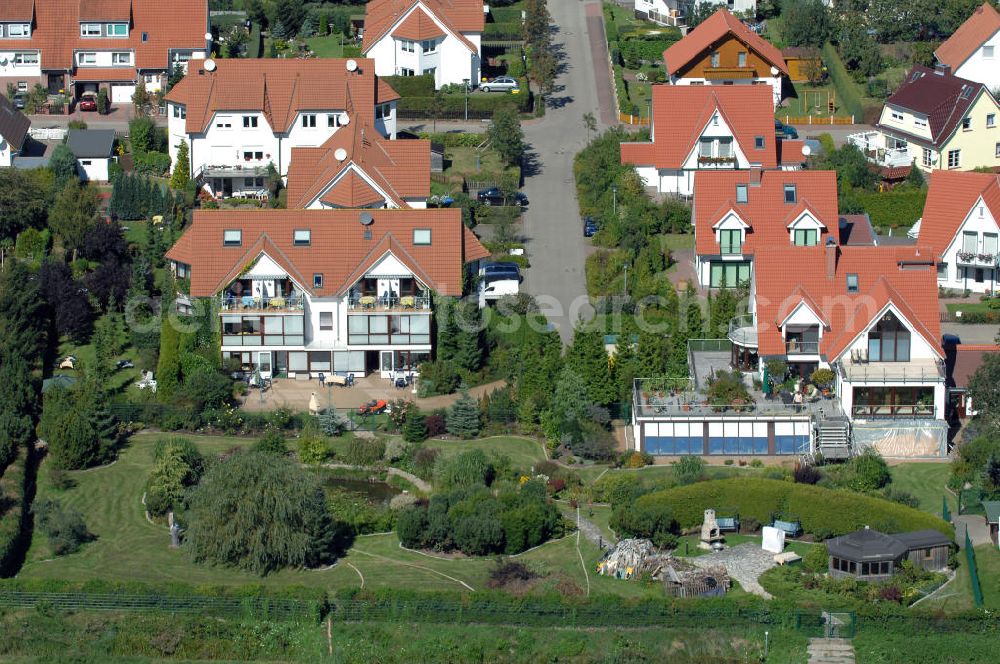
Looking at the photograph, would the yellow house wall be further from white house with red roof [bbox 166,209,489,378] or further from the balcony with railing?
white house with red roof [bbox 166,209,489,378]

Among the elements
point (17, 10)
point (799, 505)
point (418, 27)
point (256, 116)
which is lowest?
point (799, 505)

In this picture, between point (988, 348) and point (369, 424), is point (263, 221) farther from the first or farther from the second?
point (988, 348)

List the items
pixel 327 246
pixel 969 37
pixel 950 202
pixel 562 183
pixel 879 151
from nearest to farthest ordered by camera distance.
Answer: pixel 327 246, pixel 950 202, pixel 562 183, pixel 879 151, pixel 969 37

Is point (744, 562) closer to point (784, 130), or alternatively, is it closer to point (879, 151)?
point (879, 151)

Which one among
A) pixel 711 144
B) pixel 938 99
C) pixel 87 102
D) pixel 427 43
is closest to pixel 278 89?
pixel 427 43

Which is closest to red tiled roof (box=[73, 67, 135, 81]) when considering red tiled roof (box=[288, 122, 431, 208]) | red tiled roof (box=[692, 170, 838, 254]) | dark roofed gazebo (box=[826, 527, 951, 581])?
red tiled roof (box=[288, 122, 431, 208])

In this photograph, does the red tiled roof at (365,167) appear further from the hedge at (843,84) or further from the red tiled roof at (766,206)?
the hedge at (843,84)

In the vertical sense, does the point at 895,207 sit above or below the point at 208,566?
above
